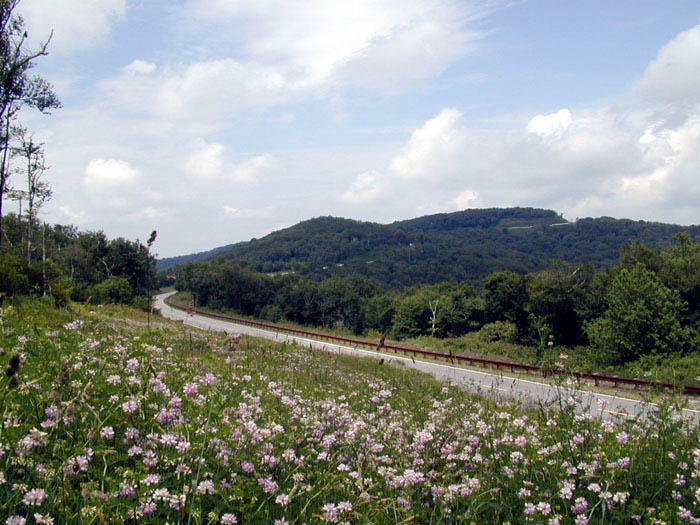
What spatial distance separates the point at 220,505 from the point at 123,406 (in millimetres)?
940

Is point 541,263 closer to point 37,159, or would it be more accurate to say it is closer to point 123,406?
point 37,159

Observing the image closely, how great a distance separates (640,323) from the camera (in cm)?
3172

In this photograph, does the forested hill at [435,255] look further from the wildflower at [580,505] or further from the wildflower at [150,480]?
the wildflower at [150,480]

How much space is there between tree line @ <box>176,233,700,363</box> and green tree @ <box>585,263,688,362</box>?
7cm

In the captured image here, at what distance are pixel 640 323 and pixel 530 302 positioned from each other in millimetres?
23535

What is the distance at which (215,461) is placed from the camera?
265 cm

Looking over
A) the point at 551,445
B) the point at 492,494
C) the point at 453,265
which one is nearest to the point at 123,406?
the point at 492,494

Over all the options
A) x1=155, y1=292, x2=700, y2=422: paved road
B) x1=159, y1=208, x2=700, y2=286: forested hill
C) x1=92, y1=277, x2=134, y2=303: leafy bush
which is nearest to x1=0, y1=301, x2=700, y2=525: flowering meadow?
x1=155, y1=292, x2=700, y2=422: paved road

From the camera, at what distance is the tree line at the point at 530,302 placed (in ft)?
105

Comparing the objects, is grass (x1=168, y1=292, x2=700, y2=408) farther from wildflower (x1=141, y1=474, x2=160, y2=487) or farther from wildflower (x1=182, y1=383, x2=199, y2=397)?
wildflower (x1=141, y1=474, x2=160, y2=487)

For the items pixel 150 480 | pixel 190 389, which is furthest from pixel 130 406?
pixel 150 480

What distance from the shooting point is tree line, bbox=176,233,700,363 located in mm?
31906

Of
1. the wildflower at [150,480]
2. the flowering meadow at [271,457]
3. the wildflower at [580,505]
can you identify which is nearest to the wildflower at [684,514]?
the flowering meadow at [271,457]

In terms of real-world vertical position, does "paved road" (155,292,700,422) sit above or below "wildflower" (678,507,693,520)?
below
